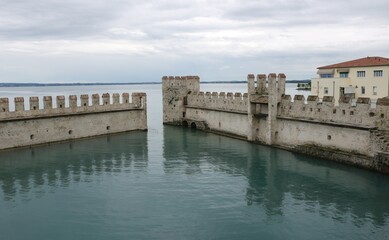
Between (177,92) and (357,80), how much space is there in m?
16.5

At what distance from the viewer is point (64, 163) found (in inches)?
797

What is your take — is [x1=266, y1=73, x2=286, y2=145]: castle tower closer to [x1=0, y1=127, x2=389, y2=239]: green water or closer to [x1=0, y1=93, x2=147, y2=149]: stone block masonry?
[x1=0, y1=127, x2=389, y2=239]: green water

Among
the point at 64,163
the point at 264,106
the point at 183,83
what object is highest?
the point at 183,83

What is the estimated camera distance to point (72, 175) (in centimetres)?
1806

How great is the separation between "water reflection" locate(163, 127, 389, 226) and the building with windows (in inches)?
553

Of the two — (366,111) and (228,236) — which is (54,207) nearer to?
(228,236)

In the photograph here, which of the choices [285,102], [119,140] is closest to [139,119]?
[119,140]

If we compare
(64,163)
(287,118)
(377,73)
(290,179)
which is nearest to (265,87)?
(287,118)

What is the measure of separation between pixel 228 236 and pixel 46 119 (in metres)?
17.6

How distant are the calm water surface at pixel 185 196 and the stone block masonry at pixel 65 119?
137cm

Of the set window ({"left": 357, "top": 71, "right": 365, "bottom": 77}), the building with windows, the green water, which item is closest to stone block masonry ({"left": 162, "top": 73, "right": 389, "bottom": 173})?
the green water

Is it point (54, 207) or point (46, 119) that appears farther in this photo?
point (46, 119)

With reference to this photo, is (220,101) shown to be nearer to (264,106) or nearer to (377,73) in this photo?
(264,106)

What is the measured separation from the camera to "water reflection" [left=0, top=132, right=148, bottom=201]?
16.6 metres
